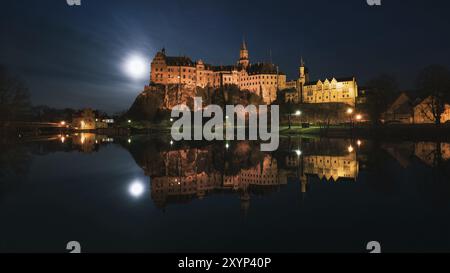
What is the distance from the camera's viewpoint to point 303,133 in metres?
53.8

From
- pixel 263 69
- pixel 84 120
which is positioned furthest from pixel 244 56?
pixel 84 120

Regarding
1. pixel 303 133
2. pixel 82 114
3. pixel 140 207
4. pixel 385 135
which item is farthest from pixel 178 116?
pixel 140 207

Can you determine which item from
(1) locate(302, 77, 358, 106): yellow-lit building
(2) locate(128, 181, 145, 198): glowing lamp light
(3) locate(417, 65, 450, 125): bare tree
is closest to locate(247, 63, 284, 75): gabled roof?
(1) locate(302, 77, 358, 106): yellow-lit building

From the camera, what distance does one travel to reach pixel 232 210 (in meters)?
8.98

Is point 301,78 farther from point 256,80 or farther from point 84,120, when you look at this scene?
point 84,120

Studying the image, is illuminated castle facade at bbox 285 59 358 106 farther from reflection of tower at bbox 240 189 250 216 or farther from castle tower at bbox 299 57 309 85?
reflection of tower at bbox 240 189 250 216

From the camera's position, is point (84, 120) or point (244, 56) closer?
point (84, 120)

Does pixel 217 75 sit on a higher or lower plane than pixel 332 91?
higher

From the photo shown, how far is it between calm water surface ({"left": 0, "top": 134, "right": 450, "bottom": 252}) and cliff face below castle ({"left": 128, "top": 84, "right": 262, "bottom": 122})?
74.9m

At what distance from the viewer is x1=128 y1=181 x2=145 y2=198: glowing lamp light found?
36.9ft

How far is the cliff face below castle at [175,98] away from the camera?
293ft

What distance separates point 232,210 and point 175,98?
8686cm

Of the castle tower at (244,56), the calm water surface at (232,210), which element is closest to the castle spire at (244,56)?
the castle tower at (244,56)

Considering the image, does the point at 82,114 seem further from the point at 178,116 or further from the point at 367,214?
the point at 367,214
